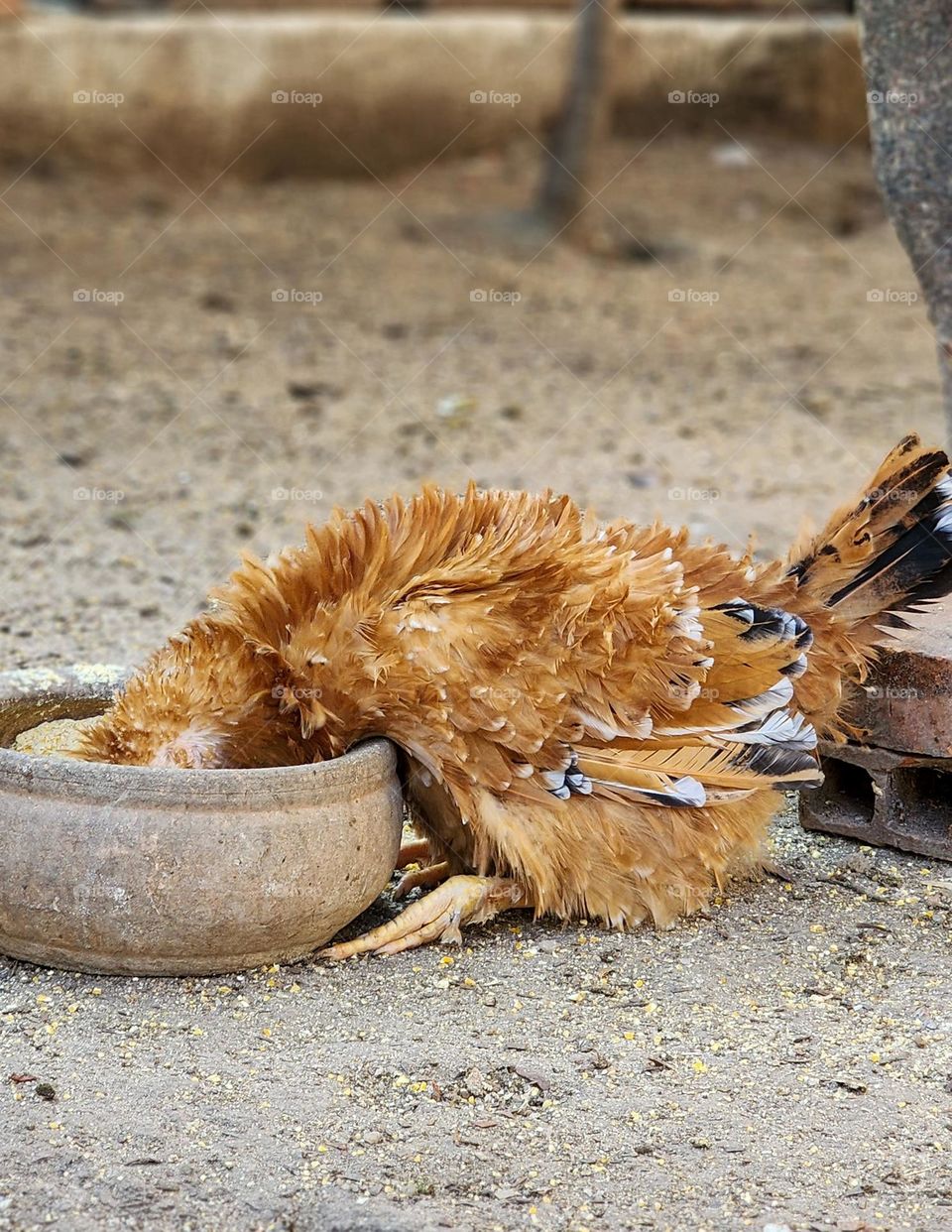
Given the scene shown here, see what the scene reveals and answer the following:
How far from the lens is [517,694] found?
2.86m

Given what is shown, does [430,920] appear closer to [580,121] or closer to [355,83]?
[580,121]

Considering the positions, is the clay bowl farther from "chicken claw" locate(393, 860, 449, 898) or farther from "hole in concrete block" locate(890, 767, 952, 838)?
"hole in concrete block" locate(890, 767, 952, 838)

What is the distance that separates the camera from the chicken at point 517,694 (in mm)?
2840

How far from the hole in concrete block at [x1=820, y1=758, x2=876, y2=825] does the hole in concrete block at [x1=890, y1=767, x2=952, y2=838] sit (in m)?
0.07

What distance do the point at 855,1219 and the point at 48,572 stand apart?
3699 mm

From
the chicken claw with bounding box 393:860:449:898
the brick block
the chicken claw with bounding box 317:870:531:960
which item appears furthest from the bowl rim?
the brick block

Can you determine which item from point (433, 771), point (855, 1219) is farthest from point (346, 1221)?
point (433, 771)

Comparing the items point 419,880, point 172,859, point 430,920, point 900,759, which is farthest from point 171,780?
point 900,759

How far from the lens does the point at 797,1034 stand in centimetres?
272

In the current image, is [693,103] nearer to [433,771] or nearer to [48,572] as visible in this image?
[48,572]

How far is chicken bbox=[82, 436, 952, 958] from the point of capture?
2840 millimetres

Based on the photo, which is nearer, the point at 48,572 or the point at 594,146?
the point at 48,572

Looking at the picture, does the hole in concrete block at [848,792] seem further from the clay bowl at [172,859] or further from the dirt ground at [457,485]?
the clay bowl at [172,859]

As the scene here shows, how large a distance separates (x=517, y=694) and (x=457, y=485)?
11.1ft
